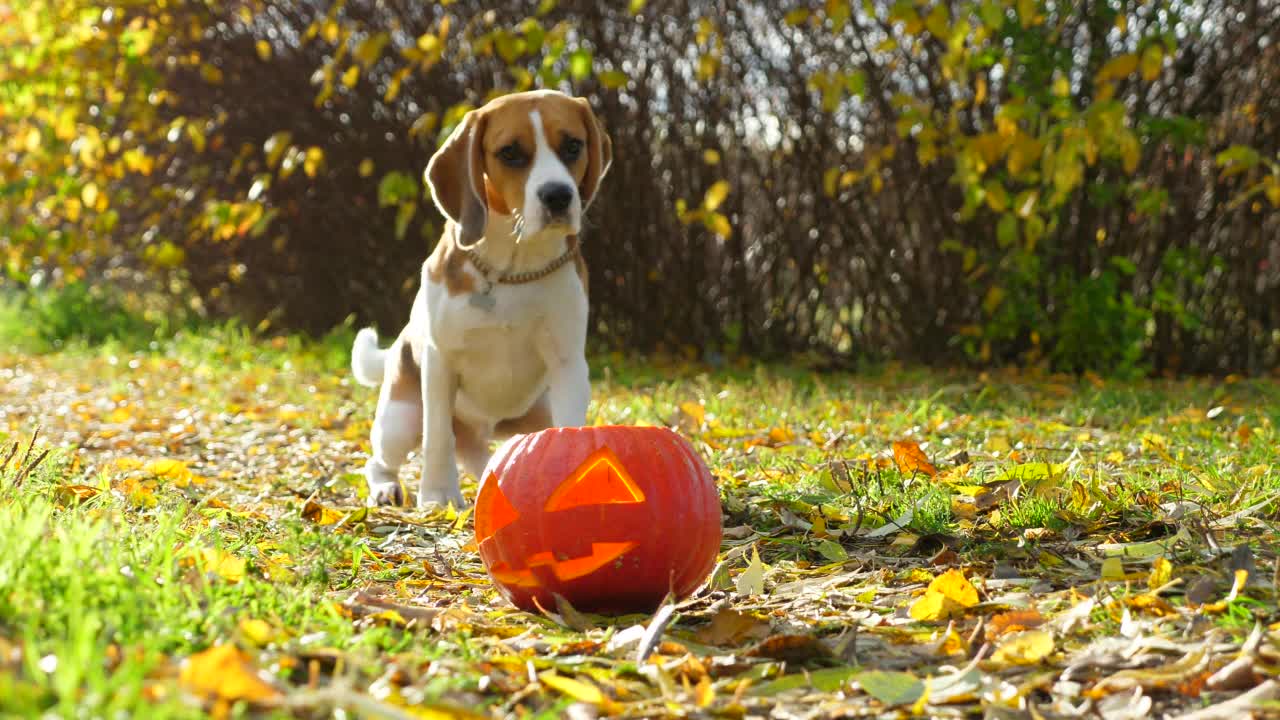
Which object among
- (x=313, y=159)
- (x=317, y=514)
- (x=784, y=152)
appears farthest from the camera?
(x=313, y=159)

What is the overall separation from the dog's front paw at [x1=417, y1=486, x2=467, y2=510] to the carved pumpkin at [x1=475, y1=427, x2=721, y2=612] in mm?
1271

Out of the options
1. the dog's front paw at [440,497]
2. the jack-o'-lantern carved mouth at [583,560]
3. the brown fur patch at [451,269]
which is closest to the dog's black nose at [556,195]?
the brown fur patch at [451,269]

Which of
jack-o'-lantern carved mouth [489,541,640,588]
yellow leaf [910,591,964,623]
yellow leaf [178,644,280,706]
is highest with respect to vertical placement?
yellow leaf [178,644,280,706]

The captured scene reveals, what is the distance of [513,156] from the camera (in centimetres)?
369

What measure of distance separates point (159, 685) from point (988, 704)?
3.57ft

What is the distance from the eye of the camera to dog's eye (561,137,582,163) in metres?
3.70

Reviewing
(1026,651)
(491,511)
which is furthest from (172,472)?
(1026,651)

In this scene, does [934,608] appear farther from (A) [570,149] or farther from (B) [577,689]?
(A) [570,149]

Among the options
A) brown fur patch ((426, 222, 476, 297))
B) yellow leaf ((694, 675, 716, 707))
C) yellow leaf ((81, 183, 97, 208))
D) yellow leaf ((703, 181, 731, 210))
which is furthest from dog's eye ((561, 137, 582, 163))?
yellow leaf ((81, 183, 97, 208))

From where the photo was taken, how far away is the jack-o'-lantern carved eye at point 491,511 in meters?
2.44

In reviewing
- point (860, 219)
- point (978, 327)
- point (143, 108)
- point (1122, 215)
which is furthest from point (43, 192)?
point (1122, 215)

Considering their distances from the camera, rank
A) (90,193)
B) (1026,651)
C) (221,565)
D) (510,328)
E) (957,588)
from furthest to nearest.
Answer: (90,193), (510,328), (957,588), (221,565), (1026,651)

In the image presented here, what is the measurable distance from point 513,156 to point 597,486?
1494 millimetres

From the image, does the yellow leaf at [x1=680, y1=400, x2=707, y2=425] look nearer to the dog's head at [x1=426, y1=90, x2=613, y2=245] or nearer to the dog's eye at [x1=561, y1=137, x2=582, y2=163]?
the dog's head at [x1=426, y1=90, x2=613, y2=245]
